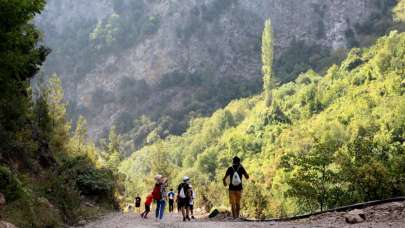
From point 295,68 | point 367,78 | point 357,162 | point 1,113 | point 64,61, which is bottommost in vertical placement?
point 357,162

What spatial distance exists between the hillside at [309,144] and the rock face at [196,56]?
1572cm

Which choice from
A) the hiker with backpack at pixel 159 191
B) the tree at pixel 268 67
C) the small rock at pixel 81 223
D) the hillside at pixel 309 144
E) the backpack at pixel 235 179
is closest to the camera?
the backpack at pixel 235 179

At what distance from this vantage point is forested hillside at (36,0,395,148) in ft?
471

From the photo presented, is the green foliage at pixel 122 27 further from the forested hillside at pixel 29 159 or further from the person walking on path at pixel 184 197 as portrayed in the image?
the person walking on path at pixel 184 197

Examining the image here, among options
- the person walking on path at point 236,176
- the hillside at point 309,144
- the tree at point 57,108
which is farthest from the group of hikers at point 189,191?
the tree at point 57,108

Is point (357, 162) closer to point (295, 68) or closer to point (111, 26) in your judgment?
point (295, 68)

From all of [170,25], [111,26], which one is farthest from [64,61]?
[170,25]

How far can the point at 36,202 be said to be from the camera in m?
13.8

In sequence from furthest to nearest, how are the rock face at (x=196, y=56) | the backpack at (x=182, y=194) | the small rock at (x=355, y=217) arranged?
the rock face at (x=196, y=56), the backpack at (x=182, y=194), the small rock at (x=355, y=217)

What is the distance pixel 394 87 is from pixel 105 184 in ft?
188

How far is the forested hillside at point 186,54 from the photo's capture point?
143500mm

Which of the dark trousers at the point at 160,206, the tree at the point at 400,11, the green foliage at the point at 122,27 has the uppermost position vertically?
the green foliage at the point at 122,27

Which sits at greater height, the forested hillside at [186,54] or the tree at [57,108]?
the forested hillside at [186,54]

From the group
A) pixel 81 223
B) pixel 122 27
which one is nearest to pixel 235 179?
pixel 81 223
